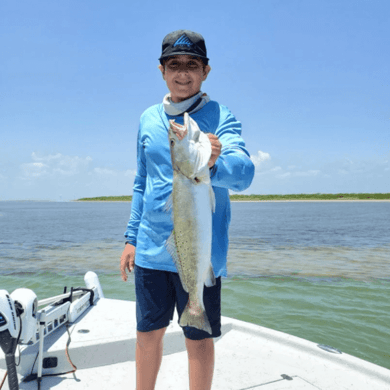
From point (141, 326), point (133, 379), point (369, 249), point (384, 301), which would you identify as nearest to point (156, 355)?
point (141, 326)

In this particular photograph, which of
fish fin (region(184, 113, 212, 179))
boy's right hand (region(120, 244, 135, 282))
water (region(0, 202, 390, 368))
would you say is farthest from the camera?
water (region(0, 202, 390, 368))

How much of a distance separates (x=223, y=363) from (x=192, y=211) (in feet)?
9.44

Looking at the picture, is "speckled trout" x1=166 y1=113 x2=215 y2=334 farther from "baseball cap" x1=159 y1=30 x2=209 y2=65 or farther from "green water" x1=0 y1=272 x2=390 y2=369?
"green water" x1=0 y1=272 x2=390 y2=369

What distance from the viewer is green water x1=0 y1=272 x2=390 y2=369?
6587 mm

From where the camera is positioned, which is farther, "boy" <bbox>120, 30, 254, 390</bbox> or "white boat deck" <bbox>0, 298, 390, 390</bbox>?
"white boat deck" <bbox>0, 298, 390, 390</bbox>

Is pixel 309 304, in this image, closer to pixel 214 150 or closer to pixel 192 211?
pixel 192 211

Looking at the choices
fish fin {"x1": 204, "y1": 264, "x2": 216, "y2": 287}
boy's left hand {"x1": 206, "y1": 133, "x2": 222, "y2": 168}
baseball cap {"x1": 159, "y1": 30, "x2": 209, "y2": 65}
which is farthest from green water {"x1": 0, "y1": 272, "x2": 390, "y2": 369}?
baseball cap {"x1": 159, "y1": 30, "x2": 209, "y2": 65}

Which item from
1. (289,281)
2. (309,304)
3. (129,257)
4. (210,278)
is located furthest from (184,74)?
(289,281)

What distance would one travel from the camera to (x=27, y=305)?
3.34 metres

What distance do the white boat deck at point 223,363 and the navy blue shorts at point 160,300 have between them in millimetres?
1424

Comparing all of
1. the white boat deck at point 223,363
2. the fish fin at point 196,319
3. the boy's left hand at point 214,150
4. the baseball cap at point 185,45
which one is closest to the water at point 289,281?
the white boat deck at point 223,363

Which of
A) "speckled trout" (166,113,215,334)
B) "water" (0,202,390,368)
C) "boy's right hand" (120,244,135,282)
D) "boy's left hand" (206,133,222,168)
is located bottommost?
"water" (0,202,390,368)

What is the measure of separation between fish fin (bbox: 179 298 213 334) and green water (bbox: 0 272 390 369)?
189 inches

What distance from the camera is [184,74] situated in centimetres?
247
